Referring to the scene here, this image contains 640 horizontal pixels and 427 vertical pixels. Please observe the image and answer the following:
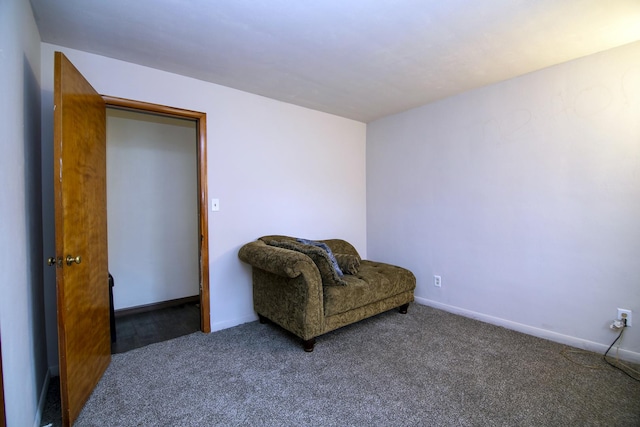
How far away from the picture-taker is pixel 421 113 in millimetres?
3512

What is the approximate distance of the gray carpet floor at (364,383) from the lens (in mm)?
1663

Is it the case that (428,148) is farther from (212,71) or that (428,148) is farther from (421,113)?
(212,71)

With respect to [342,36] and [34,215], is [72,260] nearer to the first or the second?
[34,215]

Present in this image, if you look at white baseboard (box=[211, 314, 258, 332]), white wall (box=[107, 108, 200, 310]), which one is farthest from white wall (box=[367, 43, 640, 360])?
white wall (box=[107, 108, 200, 310])

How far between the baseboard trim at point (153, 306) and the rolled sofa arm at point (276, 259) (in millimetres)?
1580

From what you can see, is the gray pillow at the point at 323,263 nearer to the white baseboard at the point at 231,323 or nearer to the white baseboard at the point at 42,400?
the white baseboard at the point at 231,323

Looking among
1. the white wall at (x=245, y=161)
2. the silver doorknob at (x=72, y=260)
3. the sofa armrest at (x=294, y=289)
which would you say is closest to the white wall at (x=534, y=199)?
the white wall at (x=245, y=161)

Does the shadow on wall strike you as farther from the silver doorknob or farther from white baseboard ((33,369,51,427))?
the silver doorknob

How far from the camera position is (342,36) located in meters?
2.03

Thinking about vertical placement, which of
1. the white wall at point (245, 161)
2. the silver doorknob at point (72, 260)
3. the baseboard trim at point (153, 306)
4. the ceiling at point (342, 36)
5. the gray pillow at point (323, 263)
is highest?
the ceiling at point (342, 36)

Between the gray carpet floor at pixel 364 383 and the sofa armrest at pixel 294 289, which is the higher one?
the sofa armrest at pixel 294 289

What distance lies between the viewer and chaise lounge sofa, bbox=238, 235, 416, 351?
94.0 inches

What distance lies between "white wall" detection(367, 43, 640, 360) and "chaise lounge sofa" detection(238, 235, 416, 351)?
28.1 inches

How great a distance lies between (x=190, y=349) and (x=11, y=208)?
165cm
